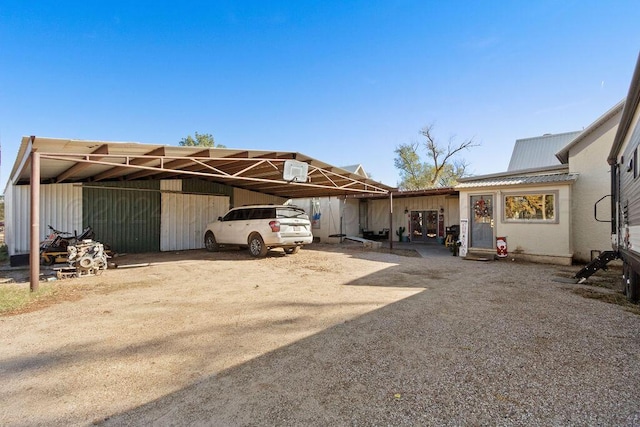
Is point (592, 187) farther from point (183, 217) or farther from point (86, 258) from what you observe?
point (183, 217)

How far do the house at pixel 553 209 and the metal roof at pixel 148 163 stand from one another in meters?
4.68

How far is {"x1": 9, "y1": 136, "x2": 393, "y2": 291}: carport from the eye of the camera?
19.5 feet

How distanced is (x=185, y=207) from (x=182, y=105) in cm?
748

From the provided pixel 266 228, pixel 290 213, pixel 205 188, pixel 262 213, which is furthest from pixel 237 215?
pixel 205 188

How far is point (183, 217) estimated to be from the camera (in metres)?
13.5

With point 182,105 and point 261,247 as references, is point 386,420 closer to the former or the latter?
point 261,247

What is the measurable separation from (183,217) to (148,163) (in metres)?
4.33

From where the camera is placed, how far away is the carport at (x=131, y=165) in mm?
5953

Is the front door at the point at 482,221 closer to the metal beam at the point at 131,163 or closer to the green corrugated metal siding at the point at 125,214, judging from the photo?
the metal beam at the point at 131,163

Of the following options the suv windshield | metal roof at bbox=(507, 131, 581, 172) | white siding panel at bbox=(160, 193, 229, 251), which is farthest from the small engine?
metal roof at bbox=(507, 131, 581, 172)

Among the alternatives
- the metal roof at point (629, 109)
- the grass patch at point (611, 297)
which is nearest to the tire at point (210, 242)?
the grass patch at point (611, 297)

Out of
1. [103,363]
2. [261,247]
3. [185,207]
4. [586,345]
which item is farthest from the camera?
[185,207]

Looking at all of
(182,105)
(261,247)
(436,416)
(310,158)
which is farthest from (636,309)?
(182,105)

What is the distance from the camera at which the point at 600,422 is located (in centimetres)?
213
